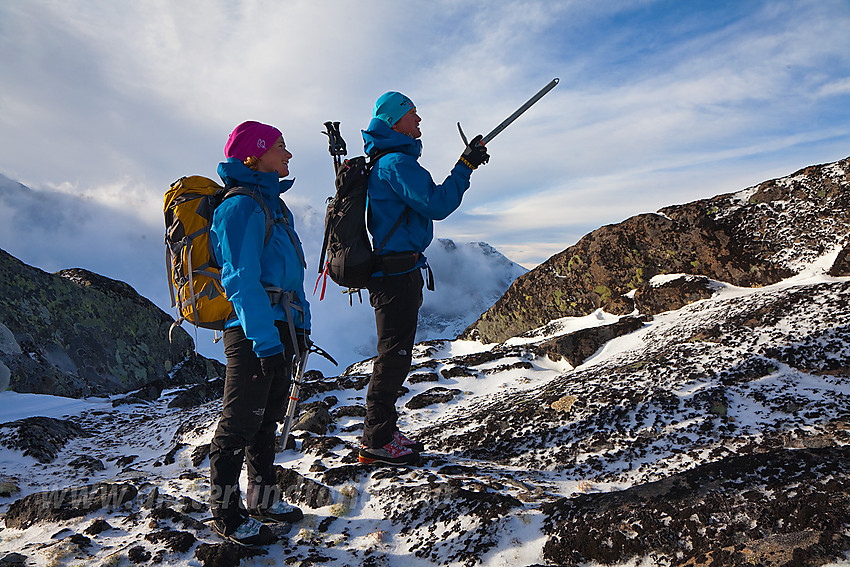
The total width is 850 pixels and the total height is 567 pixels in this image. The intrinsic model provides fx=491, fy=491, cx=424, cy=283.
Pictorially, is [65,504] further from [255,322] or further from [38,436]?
[38,436]

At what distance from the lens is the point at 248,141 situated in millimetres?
4668

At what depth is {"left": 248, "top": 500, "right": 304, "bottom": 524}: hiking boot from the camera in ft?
15.8

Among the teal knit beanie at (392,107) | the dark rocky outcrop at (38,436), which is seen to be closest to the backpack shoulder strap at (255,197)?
the teal knit beanie at (392,107)

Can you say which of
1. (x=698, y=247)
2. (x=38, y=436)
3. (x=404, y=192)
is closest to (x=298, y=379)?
(x=404, y=192)

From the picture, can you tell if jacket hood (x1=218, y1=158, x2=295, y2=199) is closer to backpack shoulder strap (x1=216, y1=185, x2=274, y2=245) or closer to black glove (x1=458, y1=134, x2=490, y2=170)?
backpack shoulder strap (x1=216, y1=185, x2=274, y2=245)

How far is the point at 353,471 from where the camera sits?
5.70 m

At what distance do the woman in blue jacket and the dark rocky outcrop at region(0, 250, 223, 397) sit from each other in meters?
13.8

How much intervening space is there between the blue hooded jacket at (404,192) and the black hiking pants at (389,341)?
16.7 inches

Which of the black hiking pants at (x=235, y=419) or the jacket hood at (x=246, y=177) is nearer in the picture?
the black hiking pants at (x=235, y=419)

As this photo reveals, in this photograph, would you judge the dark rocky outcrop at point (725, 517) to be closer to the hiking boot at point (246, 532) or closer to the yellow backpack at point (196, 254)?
the hiking boot at point (246, 532)

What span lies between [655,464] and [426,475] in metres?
2.60

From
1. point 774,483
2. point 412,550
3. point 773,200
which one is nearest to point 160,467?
point 412,550

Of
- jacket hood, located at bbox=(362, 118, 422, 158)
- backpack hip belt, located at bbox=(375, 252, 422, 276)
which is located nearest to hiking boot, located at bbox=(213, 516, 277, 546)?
backpack hip belt, located at bbox=(375, 252, 422, 276)

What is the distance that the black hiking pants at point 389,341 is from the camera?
5.75 m
